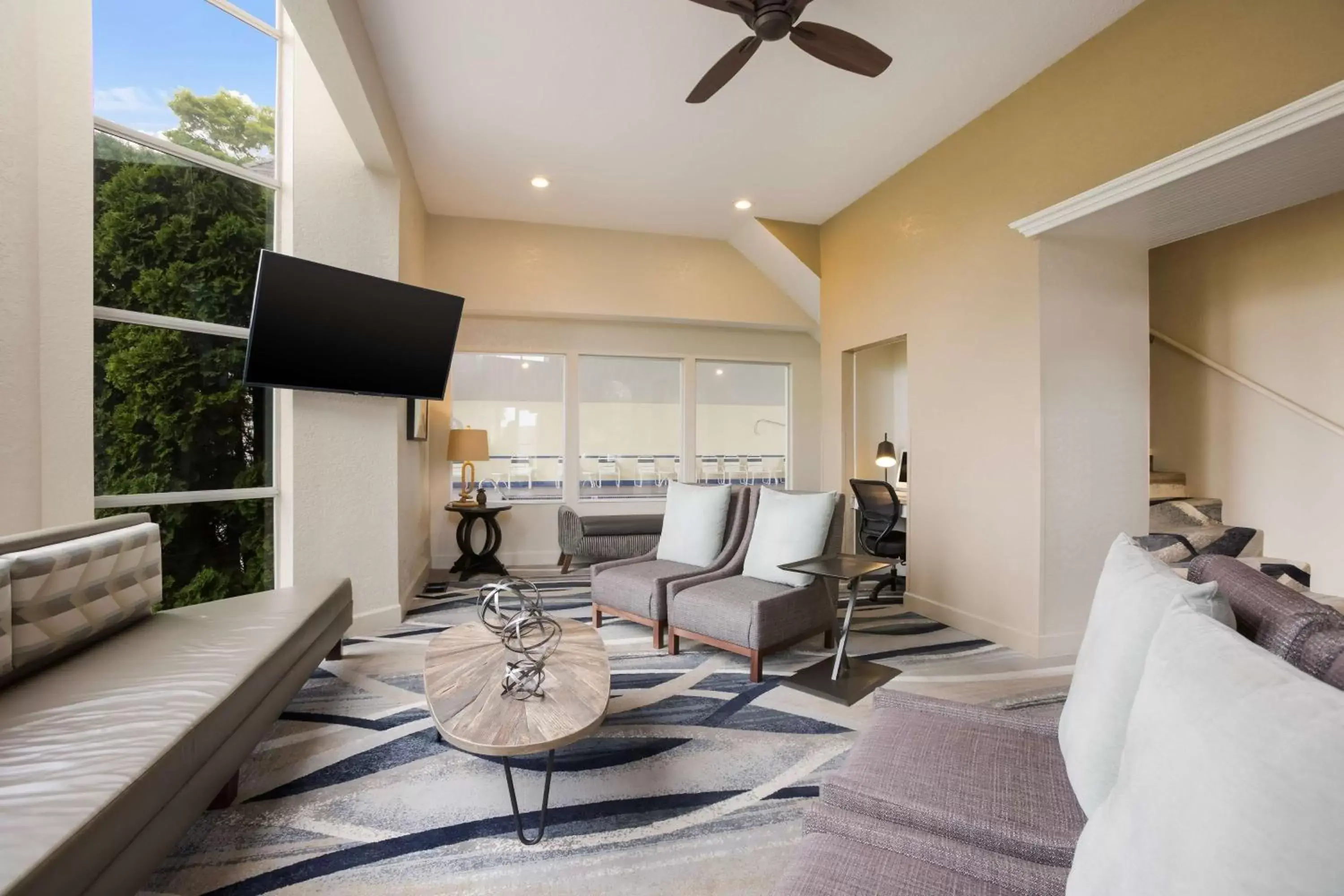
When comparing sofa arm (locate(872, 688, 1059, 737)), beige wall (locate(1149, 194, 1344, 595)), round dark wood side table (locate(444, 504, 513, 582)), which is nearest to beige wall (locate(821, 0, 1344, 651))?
beige wall (locate(1149, 194, 1344, 595))

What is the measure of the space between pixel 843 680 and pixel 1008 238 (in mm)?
2710

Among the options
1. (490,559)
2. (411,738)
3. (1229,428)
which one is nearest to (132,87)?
(411,738)

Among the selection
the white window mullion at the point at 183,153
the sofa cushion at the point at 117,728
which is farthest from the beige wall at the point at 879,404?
the sofa cushion at the point at 117,728

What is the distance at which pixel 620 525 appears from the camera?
5.52 metres

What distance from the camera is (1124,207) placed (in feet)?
9.78

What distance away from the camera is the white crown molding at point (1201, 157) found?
7.09ft

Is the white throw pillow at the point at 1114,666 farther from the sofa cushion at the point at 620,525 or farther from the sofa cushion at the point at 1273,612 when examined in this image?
the sofa cushion at the point at 620,525

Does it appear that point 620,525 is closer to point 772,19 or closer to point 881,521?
point 881,521

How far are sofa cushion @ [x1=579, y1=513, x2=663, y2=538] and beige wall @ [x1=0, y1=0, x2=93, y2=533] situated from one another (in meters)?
3.37

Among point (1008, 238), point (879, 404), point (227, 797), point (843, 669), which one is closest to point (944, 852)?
point (843, 669)

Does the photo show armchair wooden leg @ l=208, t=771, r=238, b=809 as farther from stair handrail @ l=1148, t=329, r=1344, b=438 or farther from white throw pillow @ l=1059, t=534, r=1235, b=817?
stair handrail @ l=1148, t=329, r=1344, b=438

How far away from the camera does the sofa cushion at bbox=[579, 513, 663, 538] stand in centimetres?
546

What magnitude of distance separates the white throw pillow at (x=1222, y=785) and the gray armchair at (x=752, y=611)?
7.22ft

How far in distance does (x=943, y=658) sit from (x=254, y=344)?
3998 mm
